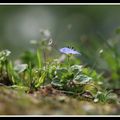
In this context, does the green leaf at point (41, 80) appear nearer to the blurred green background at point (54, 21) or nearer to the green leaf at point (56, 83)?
the green leaf at point (56, 83)

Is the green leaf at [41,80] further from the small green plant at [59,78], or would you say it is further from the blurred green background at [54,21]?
the blurred green background at [54,21]

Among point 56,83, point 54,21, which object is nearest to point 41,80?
point 56,83

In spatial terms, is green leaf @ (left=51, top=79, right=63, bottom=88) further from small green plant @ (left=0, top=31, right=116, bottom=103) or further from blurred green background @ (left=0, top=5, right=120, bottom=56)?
blurred green background @ (left=0, top=5, right=120, bottom=56)

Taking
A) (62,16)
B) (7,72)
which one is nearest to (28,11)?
(62,16)

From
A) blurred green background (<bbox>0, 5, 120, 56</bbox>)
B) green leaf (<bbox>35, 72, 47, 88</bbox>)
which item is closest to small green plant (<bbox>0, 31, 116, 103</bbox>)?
green leaf (<bbox>35, 72, 47, 88</bbox>)

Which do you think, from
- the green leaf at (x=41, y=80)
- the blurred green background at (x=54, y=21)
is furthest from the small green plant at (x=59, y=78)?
the blurred green background at (x=54, y=21)

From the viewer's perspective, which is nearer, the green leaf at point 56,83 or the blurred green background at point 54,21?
the green leaf at point 56,83

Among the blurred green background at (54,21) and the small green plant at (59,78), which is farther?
the blurred green background at (54,21)

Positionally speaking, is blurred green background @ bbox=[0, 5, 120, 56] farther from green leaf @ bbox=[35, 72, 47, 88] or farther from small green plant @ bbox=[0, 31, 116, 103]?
green leaf @ bbox=[35, 72, 47, 88]

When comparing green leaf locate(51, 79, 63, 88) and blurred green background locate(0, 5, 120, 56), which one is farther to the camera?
blurred green background locate(0, 5, 120, 56)

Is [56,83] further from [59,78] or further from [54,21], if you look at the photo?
[54,21]
